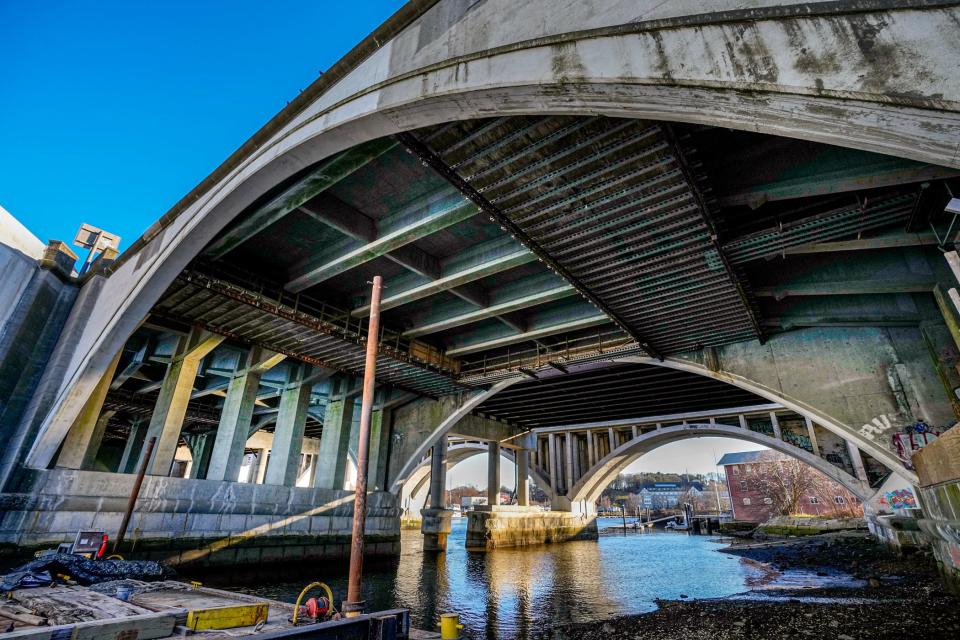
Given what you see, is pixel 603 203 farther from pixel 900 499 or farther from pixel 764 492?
pixel 764 492

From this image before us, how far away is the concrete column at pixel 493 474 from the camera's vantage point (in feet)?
114

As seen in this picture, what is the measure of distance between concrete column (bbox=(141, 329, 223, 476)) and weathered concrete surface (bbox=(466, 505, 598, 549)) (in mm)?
19304

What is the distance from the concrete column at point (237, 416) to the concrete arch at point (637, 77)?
10440mm

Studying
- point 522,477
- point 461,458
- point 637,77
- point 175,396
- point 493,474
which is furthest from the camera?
point 461,458

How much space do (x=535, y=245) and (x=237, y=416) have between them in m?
16.6

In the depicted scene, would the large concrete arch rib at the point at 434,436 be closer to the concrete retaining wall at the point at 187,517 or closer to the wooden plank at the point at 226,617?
the concrete retaining wall at the point at 187,517

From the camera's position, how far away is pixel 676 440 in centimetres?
4056

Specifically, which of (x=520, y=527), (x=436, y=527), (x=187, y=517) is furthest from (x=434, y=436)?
(x=520, y=527)

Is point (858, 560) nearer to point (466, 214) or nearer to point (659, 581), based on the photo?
point (659, 581)

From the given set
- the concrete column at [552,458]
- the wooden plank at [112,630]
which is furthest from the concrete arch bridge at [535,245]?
the concrete column at [552,458]

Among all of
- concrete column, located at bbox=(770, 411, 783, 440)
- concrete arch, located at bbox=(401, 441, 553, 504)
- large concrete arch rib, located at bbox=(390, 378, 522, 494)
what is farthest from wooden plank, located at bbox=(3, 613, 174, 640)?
concrete column, located at bbox=(770, 411, 783, 440)

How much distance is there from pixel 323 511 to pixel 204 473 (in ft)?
84.2

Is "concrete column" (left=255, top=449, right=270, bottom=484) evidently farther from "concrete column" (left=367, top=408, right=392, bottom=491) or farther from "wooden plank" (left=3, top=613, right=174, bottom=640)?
"wooden plank" (left=3, top=613, right=174, bottom=640)

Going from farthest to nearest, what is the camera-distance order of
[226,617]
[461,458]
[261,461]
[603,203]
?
1. [461,458]
2. [261,461]
3. [603,203]
4. [226,617]
